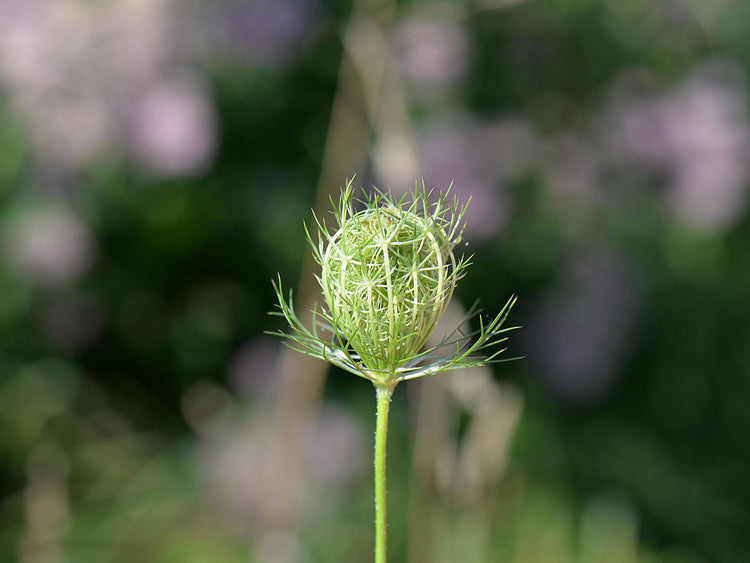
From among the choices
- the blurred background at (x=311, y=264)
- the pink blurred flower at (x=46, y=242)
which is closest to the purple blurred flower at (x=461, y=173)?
the blurred background at (x=311, y=264)

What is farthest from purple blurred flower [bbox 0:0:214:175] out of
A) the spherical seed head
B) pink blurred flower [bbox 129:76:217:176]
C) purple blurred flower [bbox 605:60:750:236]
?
the spherical seed head

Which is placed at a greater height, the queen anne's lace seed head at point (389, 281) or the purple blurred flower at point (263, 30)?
the purple blurred flower at point (263, 30)

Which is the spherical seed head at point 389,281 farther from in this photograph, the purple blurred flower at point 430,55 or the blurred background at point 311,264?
the purple blurred flower at point 430,55

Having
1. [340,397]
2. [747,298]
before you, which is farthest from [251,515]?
[747,298]

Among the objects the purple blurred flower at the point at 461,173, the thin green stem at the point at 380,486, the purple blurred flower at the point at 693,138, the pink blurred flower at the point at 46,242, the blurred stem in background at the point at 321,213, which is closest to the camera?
the thin green stem at the point at 380,486

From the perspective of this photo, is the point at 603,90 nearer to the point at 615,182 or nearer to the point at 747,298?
the point at 615,182

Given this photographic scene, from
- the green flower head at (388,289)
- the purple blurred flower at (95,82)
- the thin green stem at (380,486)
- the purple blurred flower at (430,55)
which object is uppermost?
the purple blurred flower at (430,55)
